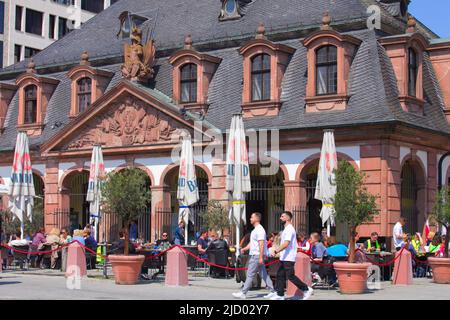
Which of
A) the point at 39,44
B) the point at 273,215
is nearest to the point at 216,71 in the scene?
the point at 273,215

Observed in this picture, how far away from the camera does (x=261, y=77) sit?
34.8 m

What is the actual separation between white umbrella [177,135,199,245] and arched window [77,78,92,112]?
930cm

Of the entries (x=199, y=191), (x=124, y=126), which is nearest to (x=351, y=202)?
(x=199, y=191)

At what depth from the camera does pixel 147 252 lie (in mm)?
27344

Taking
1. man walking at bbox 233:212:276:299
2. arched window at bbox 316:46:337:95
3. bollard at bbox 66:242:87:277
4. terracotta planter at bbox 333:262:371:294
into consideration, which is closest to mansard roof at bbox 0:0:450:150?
arched window at bbox 316:46:337:95

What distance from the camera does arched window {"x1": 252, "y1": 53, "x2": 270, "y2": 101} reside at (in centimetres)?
3469

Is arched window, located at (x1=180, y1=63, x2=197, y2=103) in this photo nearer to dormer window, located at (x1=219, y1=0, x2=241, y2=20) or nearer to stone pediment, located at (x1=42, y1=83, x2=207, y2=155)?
stone pediment, located at (x1=42, y1=83, x2=207, y2=155)

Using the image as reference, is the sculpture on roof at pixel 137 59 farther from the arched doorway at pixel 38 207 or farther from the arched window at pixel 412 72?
the arched window at pixel 412 72

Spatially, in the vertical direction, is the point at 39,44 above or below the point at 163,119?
above

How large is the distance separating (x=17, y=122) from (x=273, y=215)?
13085 mm

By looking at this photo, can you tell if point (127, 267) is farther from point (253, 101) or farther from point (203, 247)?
point (253, 101)

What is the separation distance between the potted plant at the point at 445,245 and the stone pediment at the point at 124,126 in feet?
38.1

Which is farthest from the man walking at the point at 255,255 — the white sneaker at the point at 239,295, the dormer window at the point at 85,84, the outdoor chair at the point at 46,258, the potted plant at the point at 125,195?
the dormer window at the point at 85,84

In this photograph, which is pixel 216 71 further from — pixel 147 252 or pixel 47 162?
pixel 147 252
